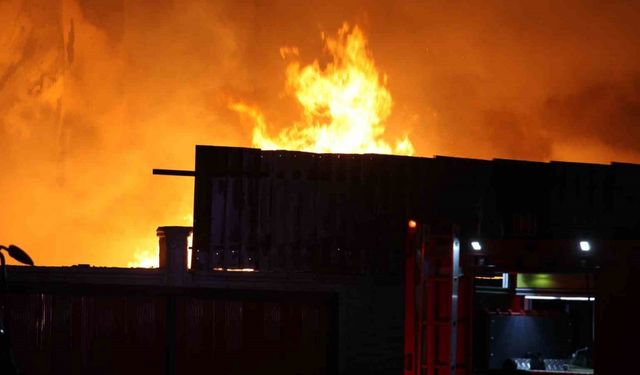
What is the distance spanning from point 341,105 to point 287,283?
38.4 ft

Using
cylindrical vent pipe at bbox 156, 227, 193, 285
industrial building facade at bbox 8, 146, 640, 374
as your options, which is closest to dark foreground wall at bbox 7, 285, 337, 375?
industrial building facade at bbox 8, 146, 640, 374

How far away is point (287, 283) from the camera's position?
22031mm

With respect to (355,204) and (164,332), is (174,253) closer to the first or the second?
(164,332)

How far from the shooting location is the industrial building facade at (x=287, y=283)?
69.6 ft

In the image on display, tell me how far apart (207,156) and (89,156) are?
63.3ft

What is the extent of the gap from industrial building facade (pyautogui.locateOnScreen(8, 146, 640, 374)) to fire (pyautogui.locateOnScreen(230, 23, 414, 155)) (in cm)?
760

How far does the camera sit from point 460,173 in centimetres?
2398

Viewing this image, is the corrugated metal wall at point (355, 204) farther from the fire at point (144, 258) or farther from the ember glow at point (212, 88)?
the ember glow at point (212, 88)

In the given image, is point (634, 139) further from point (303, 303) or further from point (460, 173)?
point (303, 303)

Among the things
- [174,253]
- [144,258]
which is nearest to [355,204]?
[174,253]

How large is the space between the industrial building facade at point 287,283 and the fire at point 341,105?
760 centimetres

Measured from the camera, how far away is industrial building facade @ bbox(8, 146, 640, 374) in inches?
835

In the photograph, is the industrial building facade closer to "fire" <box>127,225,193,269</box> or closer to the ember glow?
"fire" <box>127,225,193,269</box>

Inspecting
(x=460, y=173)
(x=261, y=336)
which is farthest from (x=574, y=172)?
(x=261, y=336)
